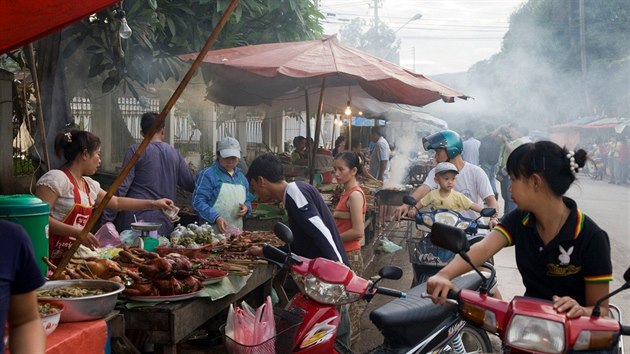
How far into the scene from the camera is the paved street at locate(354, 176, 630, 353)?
771 centimetres

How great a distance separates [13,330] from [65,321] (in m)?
1.15

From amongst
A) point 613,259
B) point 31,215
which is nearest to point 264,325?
point 31,215

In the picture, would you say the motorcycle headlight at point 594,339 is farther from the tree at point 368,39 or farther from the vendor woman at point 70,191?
the tree at point 368,39

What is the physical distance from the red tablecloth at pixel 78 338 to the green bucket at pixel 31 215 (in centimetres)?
53

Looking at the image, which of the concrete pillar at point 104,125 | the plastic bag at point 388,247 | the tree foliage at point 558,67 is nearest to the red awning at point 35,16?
the plastic bag at point 388,247

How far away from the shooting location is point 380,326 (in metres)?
3.57

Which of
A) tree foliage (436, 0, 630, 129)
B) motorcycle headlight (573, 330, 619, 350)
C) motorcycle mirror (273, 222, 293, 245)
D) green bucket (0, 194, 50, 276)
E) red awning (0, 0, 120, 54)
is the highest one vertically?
tree foliage (436, 0, 630, 129)

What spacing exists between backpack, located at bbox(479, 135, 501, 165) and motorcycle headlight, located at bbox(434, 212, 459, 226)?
10413mm

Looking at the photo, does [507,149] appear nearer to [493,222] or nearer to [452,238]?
[493,222]

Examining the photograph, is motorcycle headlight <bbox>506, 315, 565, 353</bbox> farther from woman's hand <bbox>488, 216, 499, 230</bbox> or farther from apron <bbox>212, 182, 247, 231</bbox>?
apron <bbox>212, 182, 247, 231</bbox>

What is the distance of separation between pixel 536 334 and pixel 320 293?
4.93ft

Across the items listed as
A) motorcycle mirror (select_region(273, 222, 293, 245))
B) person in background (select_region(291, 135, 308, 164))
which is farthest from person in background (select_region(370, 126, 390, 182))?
motorcycle mirror (select_region(273, 222, 293, 245))

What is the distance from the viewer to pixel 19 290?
208cm

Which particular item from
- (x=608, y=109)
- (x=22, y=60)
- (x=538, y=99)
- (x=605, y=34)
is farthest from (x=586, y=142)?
(x=22, y=60)
